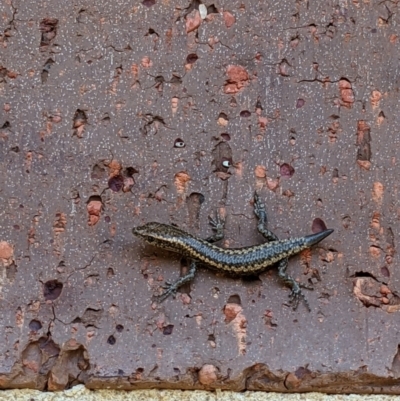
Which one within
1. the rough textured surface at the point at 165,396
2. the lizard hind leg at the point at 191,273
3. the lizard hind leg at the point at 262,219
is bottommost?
the rough textured surface at the point at 165,396

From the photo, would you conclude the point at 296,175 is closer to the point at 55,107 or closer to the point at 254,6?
the point at 254,6

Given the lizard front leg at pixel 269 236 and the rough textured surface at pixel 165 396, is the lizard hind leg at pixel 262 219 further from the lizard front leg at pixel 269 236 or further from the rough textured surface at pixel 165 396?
the rough textured surface at pixel 165 396

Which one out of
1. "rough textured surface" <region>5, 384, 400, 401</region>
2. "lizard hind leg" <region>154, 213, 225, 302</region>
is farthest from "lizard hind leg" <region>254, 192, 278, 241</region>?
"rough textured surface" <region>5, 384, 400, 401</region>

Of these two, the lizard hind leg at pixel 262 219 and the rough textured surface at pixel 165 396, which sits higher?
the lizard hind leg at pixel 262 219

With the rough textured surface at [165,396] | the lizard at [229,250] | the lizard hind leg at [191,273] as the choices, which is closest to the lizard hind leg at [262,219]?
the lizard at [229,250]

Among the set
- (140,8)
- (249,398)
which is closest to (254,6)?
(140,8)

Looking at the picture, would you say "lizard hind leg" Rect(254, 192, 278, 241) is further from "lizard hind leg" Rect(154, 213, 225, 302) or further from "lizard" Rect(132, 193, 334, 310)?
"lizard hind leg" Rect(154, 213, 225, 302)

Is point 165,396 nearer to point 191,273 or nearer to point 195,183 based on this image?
point 191,273
